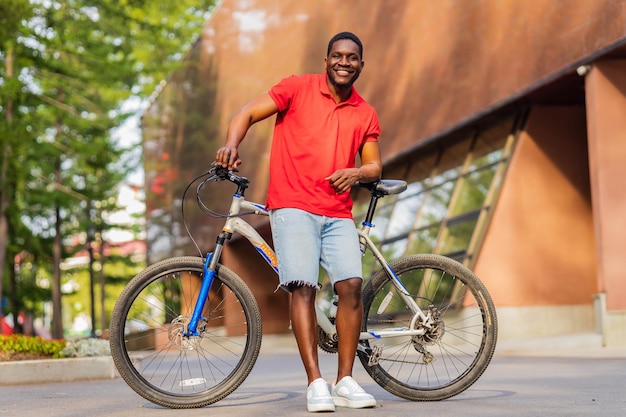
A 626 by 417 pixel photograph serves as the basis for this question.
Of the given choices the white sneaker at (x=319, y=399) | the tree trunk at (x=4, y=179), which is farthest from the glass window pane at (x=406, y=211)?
the white sneaker at (x=319, y=399)

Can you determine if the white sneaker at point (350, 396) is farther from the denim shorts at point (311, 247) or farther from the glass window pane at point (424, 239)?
the glass window pane at point (424, 239)

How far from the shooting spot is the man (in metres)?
5.64

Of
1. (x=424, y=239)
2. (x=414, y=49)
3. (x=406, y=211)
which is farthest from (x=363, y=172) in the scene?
(x=406, y=211)

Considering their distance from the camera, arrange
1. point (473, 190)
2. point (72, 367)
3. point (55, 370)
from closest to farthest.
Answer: point (55, 370) < point (72, 367) < point (473, 190)

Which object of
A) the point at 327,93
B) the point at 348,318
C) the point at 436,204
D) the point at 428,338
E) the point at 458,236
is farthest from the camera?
the point at 436,204

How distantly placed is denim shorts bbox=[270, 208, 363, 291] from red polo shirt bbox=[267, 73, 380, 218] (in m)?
0.06

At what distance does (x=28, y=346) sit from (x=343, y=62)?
6.10m

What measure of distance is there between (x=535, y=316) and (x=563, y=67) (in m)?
3.95

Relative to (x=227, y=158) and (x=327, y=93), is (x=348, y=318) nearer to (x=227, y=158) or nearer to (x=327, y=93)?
(x=227, y=158)

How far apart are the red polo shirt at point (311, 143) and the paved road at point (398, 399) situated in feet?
3.61

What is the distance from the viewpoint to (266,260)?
593 centimetres

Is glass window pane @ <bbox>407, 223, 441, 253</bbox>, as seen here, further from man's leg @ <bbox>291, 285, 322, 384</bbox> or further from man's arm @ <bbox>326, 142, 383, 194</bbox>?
man's leg @ <bbox>291, 285, 322, 384</bbox>

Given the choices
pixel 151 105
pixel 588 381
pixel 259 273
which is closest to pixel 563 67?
pixel 588 381

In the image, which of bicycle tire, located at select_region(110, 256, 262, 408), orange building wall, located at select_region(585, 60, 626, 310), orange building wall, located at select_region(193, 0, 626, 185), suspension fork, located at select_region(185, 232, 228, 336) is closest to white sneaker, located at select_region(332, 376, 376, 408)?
bicycle tire, located at select_region(110, 256, 262, 408)
